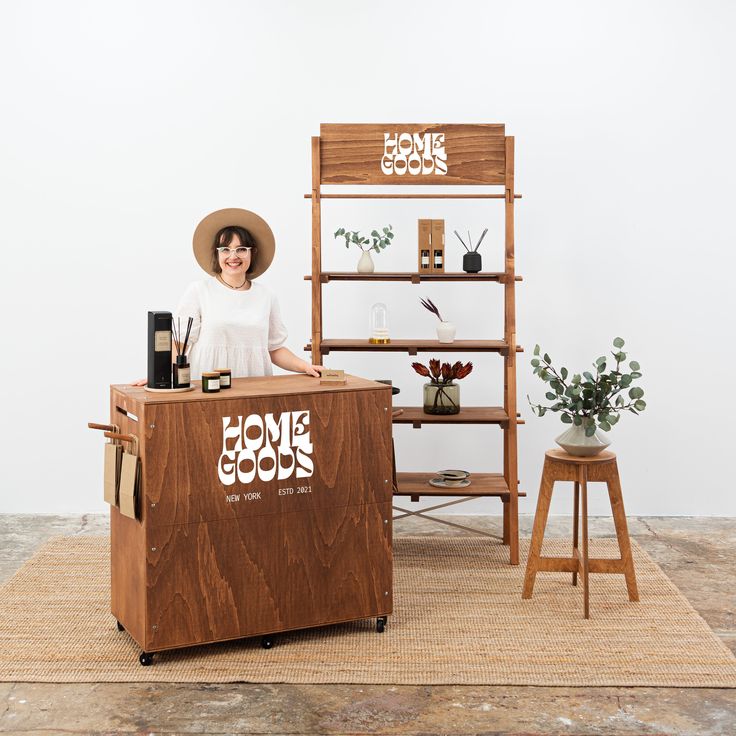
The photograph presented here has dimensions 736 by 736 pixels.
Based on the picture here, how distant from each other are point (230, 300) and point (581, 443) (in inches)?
66.4

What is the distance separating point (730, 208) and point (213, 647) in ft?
13.1

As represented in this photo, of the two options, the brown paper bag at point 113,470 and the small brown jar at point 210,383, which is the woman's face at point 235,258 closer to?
the small brown jar at point 210,383

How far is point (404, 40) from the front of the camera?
5.80 metres

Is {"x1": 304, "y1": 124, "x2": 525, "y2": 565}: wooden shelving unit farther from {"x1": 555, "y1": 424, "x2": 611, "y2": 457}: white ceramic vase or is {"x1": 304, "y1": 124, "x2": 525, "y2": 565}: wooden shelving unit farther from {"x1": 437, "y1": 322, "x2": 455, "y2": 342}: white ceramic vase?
{"x1": 555, "y1": 424, "x2": 611, "y2": 457}: white ceramic vase

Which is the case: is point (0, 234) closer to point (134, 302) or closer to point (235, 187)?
point (134, 302)

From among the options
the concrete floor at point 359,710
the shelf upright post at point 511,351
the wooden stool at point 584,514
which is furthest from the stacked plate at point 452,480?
the concrete floor at point 359,710

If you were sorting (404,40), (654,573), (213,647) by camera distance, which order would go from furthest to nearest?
(404,40) → (654,573) → (213,647)

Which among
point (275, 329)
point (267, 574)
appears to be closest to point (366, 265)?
point (275, 329)

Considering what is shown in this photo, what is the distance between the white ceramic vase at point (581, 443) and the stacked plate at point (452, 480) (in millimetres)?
944

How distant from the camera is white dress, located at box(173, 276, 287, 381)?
173 inches

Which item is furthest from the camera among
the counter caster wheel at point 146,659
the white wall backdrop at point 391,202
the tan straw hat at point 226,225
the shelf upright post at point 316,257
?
the white wall backdrop at point 391,202

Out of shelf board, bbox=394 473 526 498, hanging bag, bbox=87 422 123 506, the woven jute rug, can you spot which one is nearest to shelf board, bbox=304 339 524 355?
shelf board, bbox=394 473 526 498

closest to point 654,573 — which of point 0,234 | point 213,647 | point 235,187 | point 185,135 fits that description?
point 213,647

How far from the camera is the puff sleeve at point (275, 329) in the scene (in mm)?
4566
